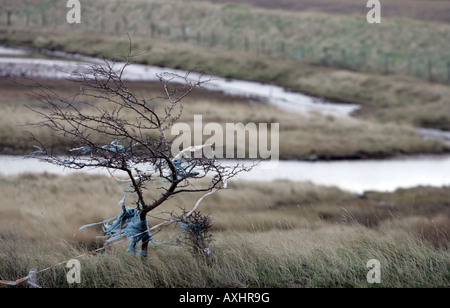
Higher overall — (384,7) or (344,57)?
(384,7)

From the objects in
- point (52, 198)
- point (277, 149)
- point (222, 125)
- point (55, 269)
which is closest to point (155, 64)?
point (222, 125)

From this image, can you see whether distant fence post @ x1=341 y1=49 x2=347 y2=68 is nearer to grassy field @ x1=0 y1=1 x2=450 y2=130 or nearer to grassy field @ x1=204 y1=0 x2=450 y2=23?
grassy field @ x1=0 y1=1 x2=450 y2=130

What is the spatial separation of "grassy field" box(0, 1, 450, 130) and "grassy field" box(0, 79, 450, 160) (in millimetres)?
3569

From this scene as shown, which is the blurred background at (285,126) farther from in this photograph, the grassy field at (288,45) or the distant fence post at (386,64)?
the distant fence post at (386,64)

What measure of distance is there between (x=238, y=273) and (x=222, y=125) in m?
20.4

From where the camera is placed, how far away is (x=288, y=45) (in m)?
47.9

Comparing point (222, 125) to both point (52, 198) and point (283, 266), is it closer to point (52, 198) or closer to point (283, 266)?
point (52, 198)

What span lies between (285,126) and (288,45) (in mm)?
21997

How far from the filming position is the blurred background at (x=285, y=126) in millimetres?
6941

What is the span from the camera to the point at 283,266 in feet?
21.8

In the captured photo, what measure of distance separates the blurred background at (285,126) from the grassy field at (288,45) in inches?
6.6
